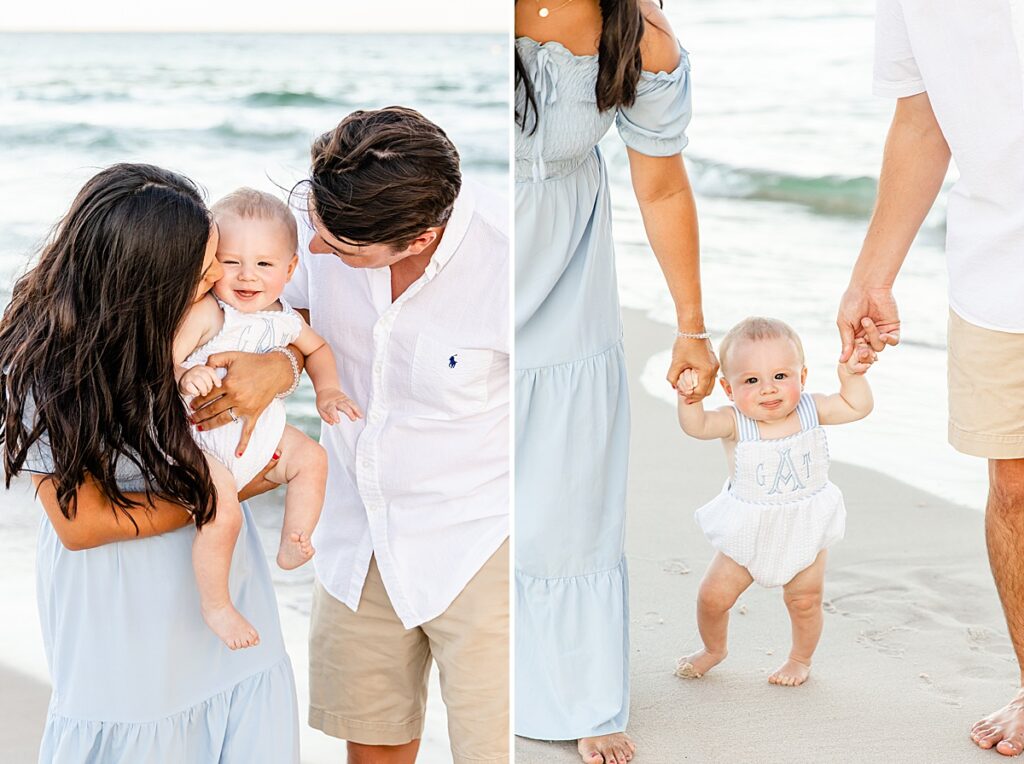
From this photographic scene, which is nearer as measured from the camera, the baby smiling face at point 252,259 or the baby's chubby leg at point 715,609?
the baby smiling face at point 252,259

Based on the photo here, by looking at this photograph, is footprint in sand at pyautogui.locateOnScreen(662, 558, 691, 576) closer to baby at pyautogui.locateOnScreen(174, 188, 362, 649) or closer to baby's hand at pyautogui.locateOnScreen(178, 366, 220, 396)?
baby at pyautogui.locateOnScreen(174, 188, 362, 649)

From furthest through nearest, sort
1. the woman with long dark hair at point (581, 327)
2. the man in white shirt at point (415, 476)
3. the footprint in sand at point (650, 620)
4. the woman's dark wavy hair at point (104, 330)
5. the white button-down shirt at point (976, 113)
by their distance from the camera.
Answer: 1. the footprint in sand at point (650, 620)
2. the white button-down shirt at point (976, 113)
3. the woman with long dark hair at point (581, 327)
4. the man in white shirt at point (415, 476)
5. the woman's dark wavy hair at point (104, 330)

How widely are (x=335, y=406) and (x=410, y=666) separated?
47 centimetres

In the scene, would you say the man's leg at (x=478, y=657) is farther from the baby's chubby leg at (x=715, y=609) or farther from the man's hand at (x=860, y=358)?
the man's hand at (x=860, y=358)

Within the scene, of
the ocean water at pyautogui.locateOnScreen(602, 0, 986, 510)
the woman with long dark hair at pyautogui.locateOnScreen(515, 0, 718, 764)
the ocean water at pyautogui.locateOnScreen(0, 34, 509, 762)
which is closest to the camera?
the woman with long dark hair at pyautogui.locateOnScreen(515, 0, 718, 764)

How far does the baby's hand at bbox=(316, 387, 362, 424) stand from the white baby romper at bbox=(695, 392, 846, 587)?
74 cm

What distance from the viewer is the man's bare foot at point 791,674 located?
6.97 feet

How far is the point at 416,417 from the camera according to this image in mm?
1616

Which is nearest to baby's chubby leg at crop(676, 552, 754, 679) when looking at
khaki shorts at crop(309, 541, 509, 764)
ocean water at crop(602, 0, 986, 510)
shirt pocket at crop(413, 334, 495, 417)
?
khaki shorts at crop(309, 541, 509, 764)

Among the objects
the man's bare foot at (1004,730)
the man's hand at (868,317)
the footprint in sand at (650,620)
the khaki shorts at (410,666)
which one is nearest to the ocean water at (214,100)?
the footprint in sand at (650,620)

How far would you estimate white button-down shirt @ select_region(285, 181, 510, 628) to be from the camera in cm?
157

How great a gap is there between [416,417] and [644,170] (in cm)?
52

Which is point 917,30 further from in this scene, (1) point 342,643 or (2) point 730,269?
(2) point 730,269

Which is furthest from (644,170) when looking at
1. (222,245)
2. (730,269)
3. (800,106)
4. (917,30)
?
(800,106)
